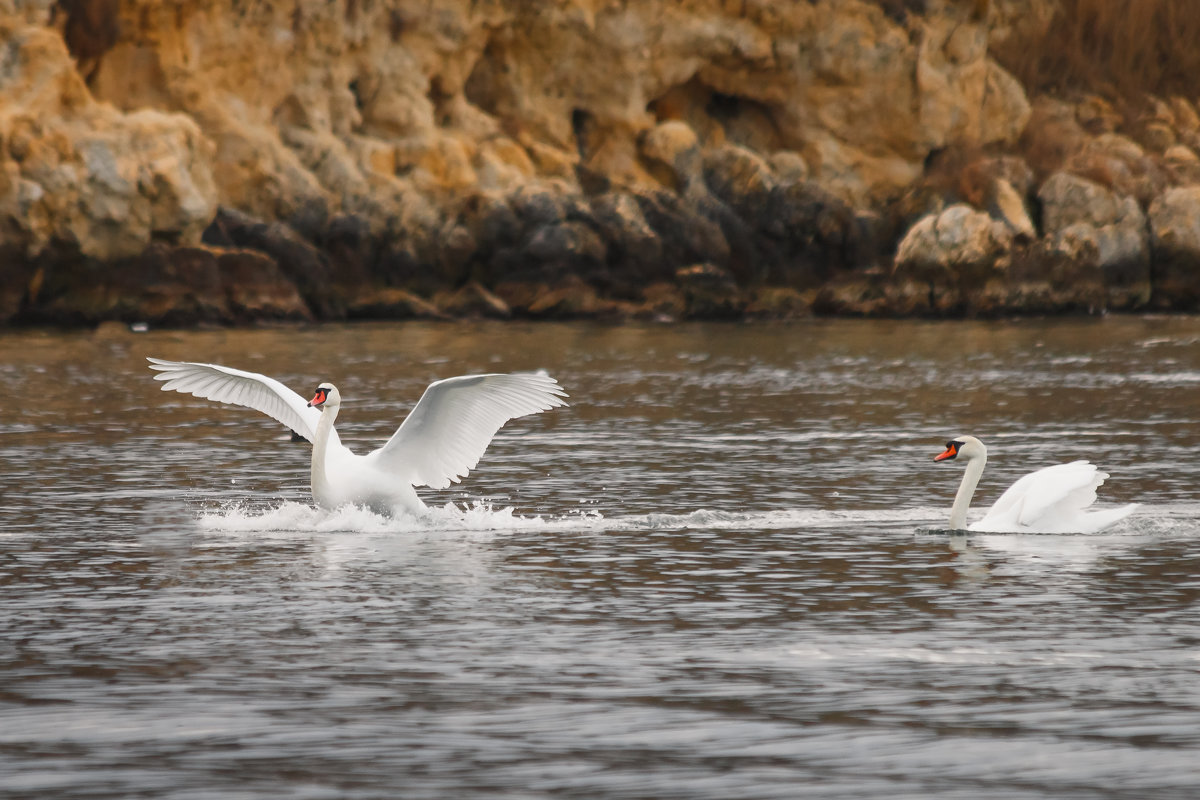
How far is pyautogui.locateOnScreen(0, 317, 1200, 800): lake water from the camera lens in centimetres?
719

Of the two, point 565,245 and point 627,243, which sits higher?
point 627,243


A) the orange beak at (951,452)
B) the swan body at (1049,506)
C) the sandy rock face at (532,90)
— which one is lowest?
the swan body at (1049,506)

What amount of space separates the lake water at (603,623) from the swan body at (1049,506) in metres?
0.22

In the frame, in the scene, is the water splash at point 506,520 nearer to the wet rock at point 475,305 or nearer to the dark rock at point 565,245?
the wet rock at point 475,305

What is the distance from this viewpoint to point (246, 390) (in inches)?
578

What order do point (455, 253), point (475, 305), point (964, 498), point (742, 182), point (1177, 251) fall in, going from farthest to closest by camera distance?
point (742, 182) < point (1177, 251) < point (455, 253) < point (475, 305) < point (964, 498)

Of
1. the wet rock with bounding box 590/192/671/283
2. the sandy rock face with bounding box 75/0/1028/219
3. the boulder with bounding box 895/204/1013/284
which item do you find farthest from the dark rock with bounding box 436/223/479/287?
the boulder with bounding box 895/204/1013/284

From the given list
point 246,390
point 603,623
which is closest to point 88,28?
point 246,390

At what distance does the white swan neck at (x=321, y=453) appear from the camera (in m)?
13.4

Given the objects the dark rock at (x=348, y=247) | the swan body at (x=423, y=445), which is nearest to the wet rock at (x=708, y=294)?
the dark rock at (x=348, y=247)

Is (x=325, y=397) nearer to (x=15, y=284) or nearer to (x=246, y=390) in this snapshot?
(x=246, y=390)

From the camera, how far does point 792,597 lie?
1074cm

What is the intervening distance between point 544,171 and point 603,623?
4995 cm

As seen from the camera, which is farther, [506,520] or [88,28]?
[88,28]
